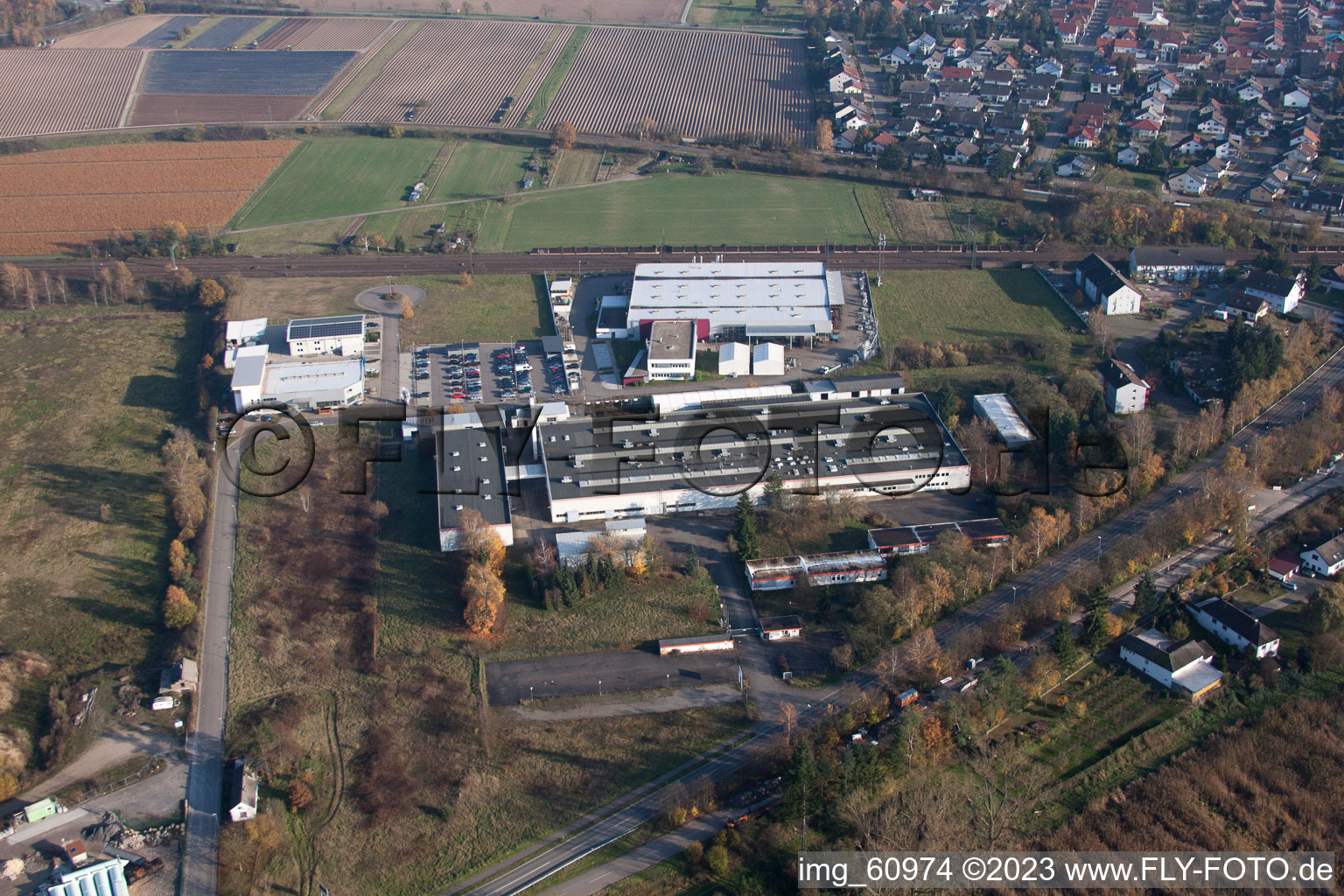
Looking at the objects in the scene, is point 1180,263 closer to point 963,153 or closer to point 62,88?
point 963,153

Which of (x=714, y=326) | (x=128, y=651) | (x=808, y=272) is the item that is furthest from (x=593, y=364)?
(x=128, y=651)

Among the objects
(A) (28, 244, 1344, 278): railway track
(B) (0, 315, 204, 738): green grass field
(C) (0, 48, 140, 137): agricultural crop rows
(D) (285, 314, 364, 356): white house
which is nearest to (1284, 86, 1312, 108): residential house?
(A) (28, 244, 1344, 278): railway track

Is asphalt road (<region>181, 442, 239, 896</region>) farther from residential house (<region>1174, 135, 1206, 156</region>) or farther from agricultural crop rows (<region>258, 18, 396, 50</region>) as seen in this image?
agricultural crop rows (<region>258, 18, 396, 50</region>)

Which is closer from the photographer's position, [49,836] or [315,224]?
[49,836]

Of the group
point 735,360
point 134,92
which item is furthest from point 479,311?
point 134,92

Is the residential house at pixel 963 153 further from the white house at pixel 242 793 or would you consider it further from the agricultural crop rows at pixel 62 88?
the agricultural crop rows at pixel 62 88

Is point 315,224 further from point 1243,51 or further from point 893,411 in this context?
point 1243,51

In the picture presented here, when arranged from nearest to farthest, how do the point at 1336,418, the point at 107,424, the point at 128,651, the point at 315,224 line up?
the point at 128,651 → the point at 1336,418 → the point at 107,424 → the point at 315,224
